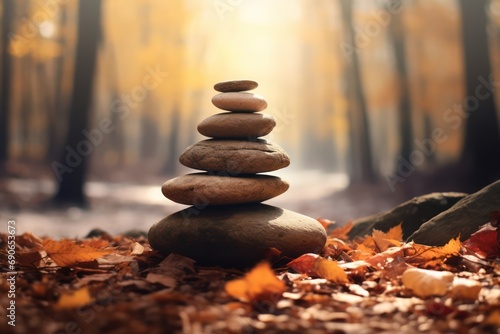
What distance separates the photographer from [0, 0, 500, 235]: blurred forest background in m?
10.6

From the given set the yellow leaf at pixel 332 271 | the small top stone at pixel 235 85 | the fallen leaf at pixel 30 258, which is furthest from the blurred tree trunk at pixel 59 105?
the yellow leaf at pixel 332 271

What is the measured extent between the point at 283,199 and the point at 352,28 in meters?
5.85

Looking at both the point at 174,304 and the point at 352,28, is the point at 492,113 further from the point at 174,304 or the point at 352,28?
the point at 174,304

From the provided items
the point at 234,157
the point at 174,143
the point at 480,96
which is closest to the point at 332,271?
the point at 234,157

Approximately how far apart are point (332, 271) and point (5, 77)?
15.8 metres

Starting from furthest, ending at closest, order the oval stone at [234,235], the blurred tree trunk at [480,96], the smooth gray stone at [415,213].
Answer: the blurred tree trunk at [480,96] < the smooth gray stone at [415,213] < the oval stone at [234,235]

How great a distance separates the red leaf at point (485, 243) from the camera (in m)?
3.79

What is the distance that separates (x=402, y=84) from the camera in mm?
14523

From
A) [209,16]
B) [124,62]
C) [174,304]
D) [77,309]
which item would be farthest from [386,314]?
[124,62]

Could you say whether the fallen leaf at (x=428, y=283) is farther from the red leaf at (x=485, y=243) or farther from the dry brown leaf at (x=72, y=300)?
the dry brown leaf at (x=72, y=300)

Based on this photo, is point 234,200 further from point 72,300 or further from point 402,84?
point 402,84

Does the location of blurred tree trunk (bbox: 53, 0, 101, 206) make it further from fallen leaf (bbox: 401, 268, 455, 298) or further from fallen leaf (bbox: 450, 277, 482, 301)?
fallen leaf (bbox: 450, 277, 482, 301)

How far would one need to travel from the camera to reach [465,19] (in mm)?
9375

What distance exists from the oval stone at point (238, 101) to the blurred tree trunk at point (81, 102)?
7.42 m
